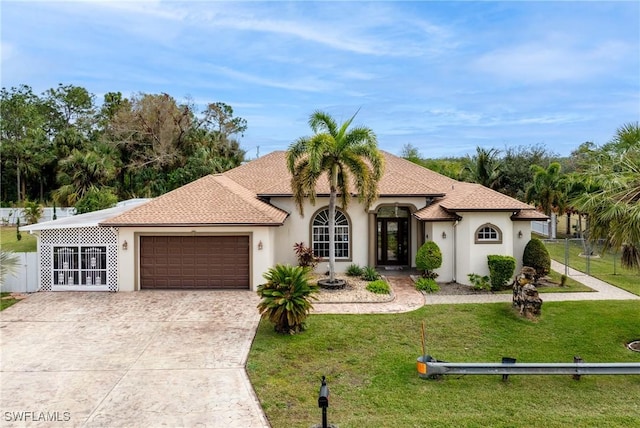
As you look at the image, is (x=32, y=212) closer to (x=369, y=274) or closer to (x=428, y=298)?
(x=369, y=274)

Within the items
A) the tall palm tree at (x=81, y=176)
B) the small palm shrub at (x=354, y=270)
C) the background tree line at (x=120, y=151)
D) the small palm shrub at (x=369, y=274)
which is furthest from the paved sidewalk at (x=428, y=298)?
the background tree line at (x=120, y=151)

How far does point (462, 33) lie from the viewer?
20078mm

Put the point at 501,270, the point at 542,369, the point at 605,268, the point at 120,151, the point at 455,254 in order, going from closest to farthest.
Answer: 1. the point at 542,369
2. the point at 501,270
3. the point at 455,254
4. the point at 605,268
5. the point at 120,151

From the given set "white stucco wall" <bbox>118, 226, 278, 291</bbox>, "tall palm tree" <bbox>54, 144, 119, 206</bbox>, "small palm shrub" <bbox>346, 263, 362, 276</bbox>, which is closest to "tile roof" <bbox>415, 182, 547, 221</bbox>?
"small palm shrub" <bbox>346, 263, 362, 276</bbox>

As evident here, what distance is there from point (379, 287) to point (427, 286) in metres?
1.95

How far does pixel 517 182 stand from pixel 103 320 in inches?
1309

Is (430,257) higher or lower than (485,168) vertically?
lower

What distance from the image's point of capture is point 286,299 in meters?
11.6

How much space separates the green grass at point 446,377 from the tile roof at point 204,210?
5132 millimetres

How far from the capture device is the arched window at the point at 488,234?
1714 centimetres

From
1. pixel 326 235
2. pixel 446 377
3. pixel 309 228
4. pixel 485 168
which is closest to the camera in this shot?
pixel 446 377

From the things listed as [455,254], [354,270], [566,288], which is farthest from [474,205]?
[354,270]

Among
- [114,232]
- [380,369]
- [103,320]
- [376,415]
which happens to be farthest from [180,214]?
[376,415]

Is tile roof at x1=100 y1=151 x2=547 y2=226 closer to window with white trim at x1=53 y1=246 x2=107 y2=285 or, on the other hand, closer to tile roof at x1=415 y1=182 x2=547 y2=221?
tile roof at x1=415 y1=182 x2=547 y2=221
